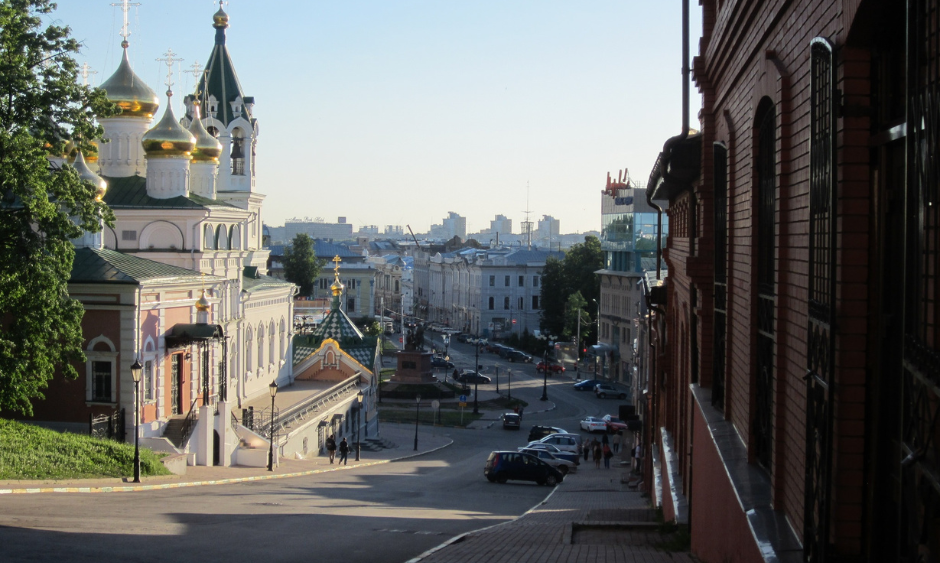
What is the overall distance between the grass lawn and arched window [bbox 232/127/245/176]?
79.9ft

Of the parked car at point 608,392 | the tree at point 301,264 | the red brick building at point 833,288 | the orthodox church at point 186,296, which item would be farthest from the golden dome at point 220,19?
the tree at point 301,264

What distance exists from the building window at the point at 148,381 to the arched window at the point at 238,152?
20.4 m

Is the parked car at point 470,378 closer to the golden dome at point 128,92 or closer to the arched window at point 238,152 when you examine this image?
the arched window at point 238,152

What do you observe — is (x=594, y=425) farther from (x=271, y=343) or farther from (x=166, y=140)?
(x=166, y=140)

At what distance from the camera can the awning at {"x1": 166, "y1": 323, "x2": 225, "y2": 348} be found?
2711 centimetres

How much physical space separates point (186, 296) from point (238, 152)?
59.4 feet

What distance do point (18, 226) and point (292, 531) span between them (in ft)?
31.2

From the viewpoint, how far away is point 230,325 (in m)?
34.4

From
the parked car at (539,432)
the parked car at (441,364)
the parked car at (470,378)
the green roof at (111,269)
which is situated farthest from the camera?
the parked car at (441,364)

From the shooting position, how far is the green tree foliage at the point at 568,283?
8381 cm

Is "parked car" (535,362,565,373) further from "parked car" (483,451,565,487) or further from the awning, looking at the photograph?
the awning

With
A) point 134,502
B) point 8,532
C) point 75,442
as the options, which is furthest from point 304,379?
point 8,532

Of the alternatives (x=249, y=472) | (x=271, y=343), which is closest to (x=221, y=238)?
(x=271, y=343)

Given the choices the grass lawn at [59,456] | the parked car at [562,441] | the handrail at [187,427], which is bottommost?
the parked car at [562,441]
